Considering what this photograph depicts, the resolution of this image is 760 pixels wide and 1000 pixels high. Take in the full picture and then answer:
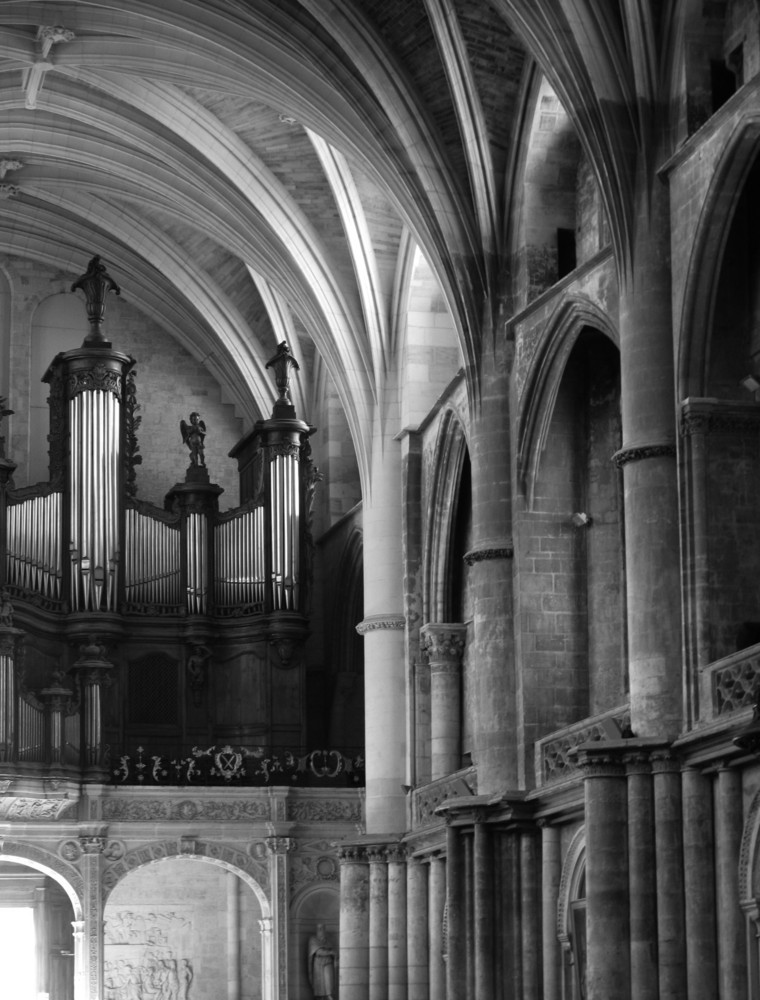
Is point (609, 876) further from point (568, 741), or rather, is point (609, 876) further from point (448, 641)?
point (448, 641)

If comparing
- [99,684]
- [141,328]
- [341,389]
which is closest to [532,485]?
[341,389]

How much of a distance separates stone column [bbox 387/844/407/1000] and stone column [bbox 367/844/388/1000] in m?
0.15

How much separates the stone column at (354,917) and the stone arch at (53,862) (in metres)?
4.10

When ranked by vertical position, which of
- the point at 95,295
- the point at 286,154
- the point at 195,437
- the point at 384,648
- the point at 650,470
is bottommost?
the point at 384,648

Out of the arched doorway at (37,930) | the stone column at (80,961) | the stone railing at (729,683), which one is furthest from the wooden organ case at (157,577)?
the stone railing at (729,683)

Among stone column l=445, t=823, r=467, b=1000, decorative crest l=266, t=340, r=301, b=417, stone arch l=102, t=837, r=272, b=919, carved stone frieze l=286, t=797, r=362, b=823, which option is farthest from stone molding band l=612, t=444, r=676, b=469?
decorative crest l=266, t=340, r=301, b=417

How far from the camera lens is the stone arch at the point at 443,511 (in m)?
29.2

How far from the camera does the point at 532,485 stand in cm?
2506

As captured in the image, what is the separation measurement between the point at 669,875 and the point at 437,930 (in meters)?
8.89

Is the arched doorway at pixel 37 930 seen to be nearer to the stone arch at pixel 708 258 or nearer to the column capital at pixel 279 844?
the column capital at pixel 279 844

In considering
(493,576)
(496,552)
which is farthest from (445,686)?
(496,552)

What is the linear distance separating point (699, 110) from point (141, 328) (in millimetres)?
18928

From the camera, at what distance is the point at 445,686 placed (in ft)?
95.0

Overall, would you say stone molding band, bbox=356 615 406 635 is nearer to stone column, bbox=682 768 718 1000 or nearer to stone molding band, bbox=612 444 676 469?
stone molding band, bbox=612 444 676 469
